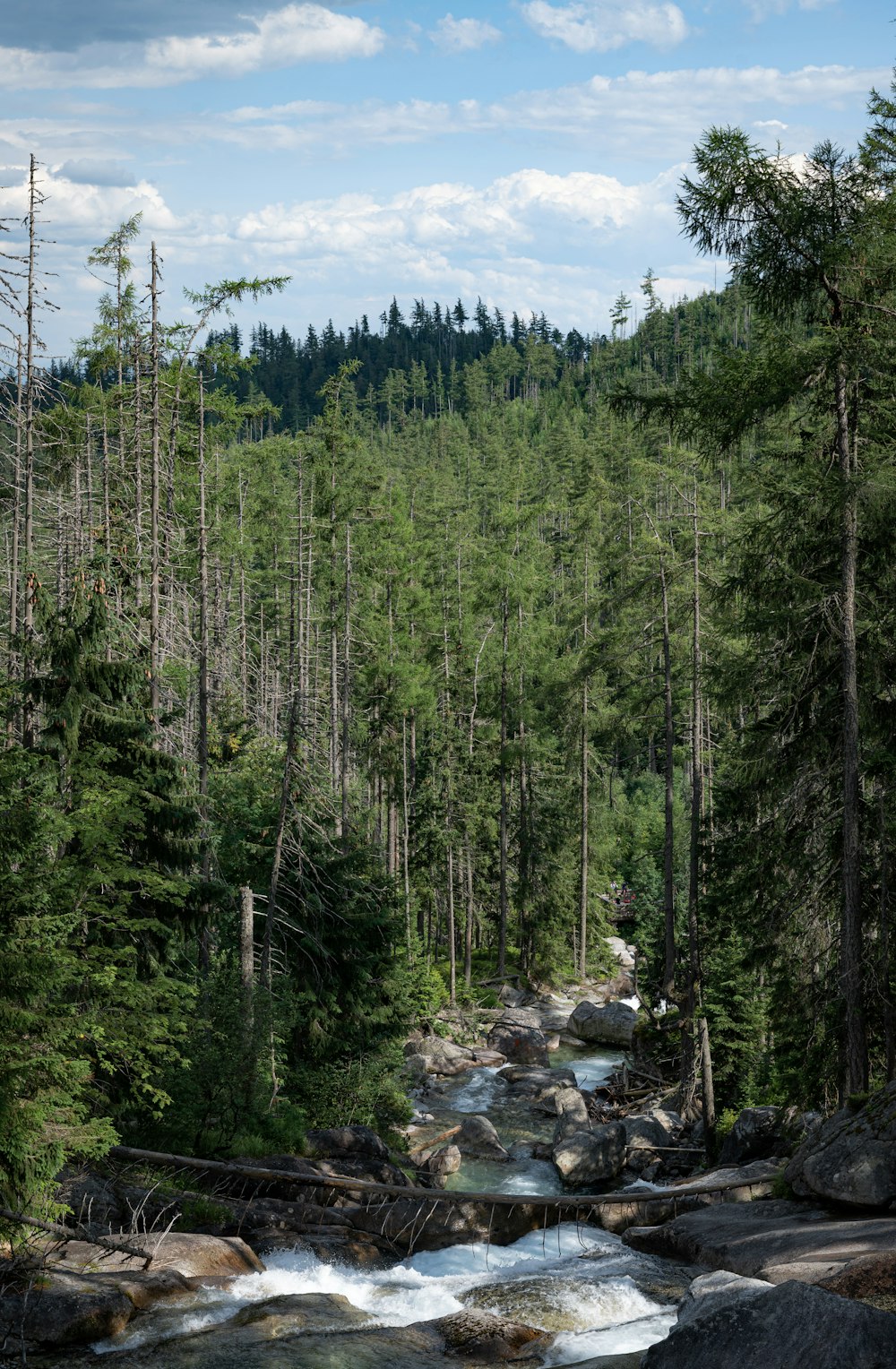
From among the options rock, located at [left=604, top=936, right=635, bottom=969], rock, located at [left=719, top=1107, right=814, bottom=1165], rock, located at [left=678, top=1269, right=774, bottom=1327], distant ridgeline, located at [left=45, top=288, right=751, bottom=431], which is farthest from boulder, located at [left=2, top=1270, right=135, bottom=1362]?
distant ridgeline, located at [left=45, top=288, right=751, bottom=431]

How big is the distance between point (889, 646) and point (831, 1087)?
6.38m

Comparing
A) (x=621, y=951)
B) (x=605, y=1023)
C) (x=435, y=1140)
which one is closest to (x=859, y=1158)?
(x=435, y=1140)

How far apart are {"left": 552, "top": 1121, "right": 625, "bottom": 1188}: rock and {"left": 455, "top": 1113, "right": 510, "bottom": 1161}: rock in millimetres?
1811

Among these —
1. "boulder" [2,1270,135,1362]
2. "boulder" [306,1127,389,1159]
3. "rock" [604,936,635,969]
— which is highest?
"boulder" [2,1270,135,1362]

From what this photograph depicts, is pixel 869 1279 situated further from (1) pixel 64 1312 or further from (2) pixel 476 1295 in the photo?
(1) pixel 64 1312

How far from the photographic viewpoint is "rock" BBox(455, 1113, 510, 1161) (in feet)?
76.8

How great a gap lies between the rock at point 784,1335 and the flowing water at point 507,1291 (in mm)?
4152

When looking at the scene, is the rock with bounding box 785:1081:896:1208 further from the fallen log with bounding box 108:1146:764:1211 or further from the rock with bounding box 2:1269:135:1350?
the rock with bounding box 2:1269:135:1350

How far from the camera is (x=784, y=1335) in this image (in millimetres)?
7164

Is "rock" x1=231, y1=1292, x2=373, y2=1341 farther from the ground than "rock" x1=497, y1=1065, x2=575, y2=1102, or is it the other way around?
"rock" x1=231, y1=1292, x2=373, y2=1341

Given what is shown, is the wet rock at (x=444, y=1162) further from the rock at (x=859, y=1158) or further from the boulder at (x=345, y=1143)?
the rock at (x=859, y=1158)

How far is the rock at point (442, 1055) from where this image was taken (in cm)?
3180

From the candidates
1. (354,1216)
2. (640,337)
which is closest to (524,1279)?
(354,1216)

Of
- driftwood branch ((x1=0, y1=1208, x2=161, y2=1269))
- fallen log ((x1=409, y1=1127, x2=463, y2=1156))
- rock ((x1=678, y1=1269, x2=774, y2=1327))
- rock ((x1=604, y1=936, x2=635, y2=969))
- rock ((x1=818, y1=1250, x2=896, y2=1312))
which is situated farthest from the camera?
rock ((x1=604, y1=936, x2=635, y2=969))
